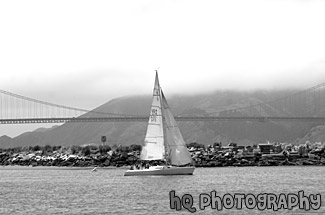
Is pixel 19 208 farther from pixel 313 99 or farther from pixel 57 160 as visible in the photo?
pixel 313 99

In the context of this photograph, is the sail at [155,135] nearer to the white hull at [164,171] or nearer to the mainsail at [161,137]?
the mainsail at [161,137]

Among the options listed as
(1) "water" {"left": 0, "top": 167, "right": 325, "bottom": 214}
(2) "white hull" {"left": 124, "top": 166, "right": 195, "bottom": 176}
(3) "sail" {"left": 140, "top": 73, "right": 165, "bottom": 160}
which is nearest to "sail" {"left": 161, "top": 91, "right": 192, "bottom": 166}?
(2) "white hull" {"left": 124, "top": 166, "right": 195, "bottom": 176}

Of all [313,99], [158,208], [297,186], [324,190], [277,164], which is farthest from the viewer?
[313,99]

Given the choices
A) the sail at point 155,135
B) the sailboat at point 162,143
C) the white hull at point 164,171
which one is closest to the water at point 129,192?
the white hull at point 164,171

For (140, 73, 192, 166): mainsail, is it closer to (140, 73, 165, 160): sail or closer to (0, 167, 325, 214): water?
(140, 73, 165, 160): sail

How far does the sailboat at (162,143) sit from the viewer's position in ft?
172

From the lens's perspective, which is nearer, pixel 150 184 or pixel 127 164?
pixel 150 184

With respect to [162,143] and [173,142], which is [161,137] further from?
[173,142]

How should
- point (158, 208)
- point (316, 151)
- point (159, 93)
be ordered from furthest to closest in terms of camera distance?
1. point (316, 151)
2. point (159, 93)
3. point (158, 208)

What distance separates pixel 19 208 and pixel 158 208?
20.7ft

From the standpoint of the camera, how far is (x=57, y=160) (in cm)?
9625

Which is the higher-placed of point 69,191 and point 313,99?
point 313,99

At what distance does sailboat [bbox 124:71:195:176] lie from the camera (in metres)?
52.5

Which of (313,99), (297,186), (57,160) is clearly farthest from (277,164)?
(313,99)
